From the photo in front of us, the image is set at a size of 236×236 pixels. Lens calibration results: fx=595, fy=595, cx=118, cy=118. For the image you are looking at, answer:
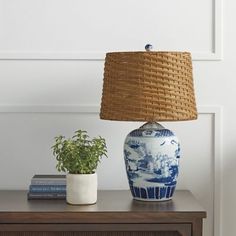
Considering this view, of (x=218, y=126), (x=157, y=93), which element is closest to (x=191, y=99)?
(x=157, y=93)

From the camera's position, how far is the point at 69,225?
1417 millimetres

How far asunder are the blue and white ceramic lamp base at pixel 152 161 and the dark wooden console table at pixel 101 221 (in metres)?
0.08

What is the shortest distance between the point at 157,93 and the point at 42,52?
467 mm

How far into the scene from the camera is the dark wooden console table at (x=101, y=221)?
1.41 metres

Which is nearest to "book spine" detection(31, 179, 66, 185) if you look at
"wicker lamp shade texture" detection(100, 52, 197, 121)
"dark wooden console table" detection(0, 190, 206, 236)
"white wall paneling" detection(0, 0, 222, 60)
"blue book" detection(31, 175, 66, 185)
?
"blue book" detection(31, 175, 66, 185)

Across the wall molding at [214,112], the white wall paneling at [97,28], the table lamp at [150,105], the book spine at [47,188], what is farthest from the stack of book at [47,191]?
the white wall paneling at [97,28]

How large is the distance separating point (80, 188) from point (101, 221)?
0.12 metres

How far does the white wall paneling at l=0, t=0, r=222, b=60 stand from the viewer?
177cm

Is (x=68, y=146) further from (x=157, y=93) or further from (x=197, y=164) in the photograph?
(x=197, y=164)

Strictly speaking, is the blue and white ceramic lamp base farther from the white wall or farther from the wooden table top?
the white wall

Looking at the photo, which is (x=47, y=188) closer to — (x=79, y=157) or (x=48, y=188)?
(x=48, y=188)

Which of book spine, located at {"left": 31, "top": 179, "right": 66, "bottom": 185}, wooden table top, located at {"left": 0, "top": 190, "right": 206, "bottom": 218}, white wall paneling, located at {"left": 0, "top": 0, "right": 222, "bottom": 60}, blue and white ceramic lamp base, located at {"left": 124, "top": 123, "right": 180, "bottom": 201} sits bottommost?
Result: wooden table top, located at {"left": 0, "top": 190, "right": 206, "bottom": 218}

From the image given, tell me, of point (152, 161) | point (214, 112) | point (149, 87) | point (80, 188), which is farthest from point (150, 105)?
point (214, 112)

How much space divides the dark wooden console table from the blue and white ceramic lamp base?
0.08 meters
